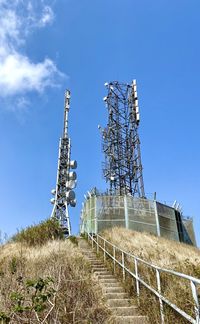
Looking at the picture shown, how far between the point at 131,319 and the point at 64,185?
26.2 metres

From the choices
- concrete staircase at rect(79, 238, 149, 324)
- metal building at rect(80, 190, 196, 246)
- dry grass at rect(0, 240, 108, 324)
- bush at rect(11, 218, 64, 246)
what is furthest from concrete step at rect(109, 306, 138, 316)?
metal building at rect(80, 190, 196, 246)

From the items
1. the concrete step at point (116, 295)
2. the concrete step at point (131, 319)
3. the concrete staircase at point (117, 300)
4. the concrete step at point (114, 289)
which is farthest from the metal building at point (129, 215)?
the concrete step at point (131, 319)

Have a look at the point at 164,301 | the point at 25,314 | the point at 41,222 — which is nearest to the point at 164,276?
the point at 164,301

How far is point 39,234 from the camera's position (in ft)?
49.8

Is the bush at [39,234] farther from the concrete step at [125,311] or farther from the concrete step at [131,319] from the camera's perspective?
the concrete step at [131,319]

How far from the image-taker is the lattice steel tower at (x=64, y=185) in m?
29.2

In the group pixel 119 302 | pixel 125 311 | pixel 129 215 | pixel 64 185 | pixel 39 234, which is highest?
pixel 64 185

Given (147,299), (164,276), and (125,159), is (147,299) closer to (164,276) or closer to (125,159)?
(164,276)

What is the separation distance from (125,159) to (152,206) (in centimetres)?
909

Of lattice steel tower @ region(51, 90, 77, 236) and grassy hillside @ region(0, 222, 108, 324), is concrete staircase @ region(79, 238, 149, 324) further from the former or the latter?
lattice steel tower @ region(51, 90, 77, 236)

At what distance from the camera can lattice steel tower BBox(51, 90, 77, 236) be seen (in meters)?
29.2

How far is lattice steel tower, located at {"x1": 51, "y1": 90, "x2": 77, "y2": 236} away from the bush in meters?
11.6

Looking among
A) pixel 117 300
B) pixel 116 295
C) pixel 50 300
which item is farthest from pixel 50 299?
pixel 116 295

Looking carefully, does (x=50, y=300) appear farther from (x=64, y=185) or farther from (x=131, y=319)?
(x=64, y=185)
